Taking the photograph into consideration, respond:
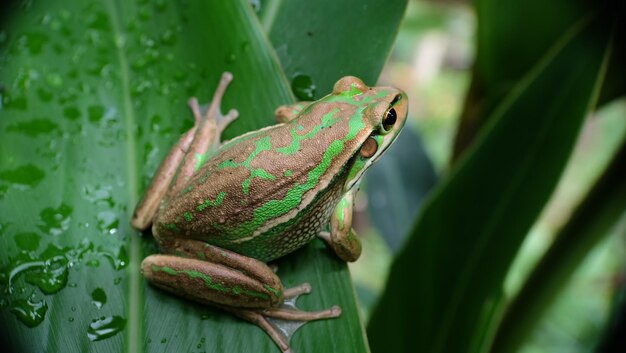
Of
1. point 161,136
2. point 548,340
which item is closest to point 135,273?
point 161,136

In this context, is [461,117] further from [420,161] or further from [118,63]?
[118,63]

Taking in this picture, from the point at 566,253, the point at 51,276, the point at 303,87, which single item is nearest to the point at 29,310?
the point at 51,276

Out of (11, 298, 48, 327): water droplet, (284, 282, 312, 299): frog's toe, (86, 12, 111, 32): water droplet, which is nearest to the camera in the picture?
(11, 298, 48, 327): water droplet

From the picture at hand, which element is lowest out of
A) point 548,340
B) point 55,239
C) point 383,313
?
point 548,340

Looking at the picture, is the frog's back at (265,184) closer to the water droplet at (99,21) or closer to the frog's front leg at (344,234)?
the frog's front leg at (344,234)

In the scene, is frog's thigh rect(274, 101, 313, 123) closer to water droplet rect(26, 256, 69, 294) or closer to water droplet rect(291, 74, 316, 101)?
water droplet rect(291, 74, 316, 101)

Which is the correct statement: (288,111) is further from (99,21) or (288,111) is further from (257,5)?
(99,21)

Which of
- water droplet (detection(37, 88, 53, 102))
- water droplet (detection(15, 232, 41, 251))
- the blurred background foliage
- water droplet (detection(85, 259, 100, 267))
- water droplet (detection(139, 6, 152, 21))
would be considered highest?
water droplet (detection(139, 6, 152, 21))

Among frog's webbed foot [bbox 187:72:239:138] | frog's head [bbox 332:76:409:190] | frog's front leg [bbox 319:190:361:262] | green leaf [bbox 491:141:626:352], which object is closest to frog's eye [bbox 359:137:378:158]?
frog's head [bbox 332:76:409:190]
